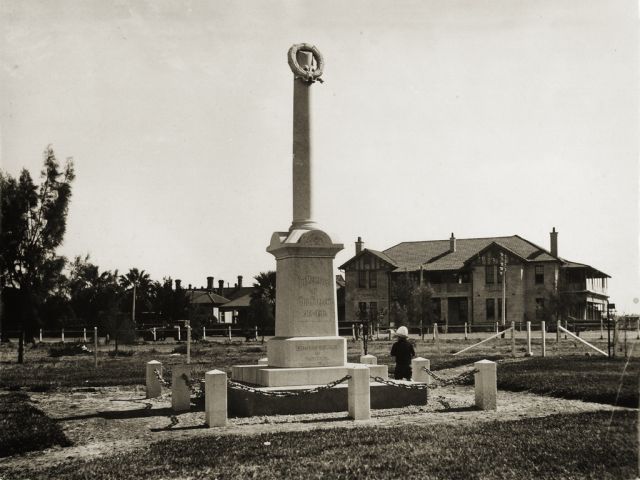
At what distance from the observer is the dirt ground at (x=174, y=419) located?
9.52 m

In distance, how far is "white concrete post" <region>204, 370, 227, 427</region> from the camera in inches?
433

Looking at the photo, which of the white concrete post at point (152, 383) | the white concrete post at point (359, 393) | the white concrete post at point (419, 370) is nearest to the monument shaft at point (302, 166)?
the white concrete post at point (419, 370)

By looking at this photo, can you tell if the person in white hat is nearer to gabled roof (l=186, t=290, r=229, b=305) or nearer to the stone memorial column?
the stone memorial column

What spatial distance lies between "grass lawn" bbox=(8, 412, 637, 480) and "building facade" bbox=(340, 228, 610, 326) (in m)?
50.5

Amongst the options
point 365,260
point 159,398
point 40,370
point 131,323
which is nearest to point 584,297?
point 365,260

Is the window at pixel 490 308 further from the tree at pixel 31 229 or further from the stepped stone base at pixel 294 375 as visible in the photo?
the stepped stone base at pixel 294 375

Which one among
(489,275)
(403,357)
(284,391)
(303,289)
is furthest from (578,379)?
(489,275)

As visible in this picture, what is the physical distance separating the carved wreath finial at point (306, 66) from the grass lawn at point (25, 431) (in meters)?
7.35

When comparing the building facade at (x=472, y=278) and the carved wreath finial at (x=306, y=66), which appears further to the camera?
the building facade at (x=472, y=278)

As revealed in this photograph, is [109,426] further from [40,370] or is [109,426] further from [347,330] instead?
[347,330]

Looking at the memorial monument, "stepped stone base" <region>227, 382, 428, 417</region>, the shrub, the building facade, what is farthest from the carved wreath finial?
the building facade

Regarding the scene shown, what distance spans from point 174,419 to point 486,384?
4896 mm

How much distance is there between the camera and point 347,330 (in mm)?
50500

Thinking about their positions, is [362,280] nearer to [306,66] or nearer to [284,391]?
[306,66]
